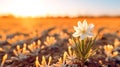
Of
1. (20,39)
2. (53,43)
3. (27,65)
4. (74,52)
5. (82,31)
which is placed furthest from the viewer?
(20,39)

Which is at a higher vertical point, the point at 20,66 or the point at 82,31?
the point at 82,31

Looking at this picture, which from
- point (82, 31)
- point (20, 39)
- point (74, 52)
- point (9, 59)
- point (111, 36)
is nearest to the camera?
point (82, 31)

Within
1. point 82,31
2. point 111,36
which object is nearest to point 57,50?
point 82,31

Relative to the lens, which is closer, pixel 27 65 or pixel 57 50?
pixel 27 65

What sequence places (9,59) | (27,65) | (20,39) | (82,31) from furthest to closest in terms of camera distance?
(20,39), (9,59), (27,65), (82,31)

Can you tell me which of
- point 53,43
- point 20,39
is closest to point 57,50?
point 53,43

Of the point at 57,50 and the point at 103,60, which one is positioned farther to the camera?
the point at 57,50

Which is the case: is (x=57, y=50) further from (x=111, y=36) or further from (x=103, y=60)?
(x=111, y=36)

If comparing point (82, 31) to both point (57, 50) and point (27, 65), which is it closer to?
point (27, 65)

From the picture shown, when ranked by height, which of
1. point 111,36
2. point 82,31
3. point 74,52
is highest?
point 82,31
